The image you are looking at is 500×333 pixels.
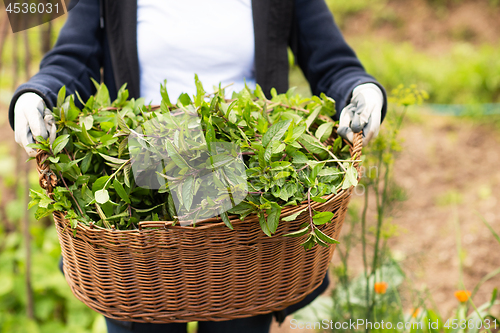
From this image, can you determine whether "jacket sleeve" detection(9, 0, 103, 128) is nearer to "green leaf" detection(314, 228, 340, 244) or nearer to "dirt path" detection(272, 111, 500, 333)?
"green leaf" detection(314, 228, 340, 244)

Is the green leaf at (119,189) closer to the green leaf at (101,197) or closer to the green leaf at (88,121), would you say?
the green leaf at (101,197)

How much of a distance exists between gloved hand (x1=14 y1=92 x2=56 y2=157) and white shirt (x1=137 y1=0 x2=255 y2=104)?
30 cm

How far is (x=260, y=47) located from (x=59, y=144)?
561mm

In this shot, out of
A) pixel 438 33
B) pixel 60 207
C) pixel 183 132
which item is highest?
pixel 183 132

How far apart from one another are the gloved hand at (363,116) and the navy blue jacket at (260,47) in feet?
0.36

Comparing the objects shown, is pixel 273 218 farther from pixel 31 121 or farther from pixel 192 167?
pixel 31 121

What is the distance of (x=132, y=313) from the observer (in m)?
0.68

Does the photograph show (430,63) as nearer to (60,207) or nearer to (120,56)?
(120,56)

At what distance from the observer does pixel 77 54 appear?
3.02ft

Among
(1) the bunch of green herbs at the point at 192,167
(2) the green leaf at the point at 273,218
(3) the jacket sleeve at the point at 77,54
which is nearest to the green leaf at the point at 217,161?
(1) the bunch of green herbs at the point at 192,167

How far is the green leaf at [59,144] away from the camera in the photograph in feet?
2.11

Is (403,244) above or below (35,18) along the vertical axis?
below

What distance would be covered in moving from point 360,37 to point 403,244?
2.66 m

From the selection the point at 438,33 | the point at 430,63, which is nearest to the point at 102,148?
the point at 430,63
